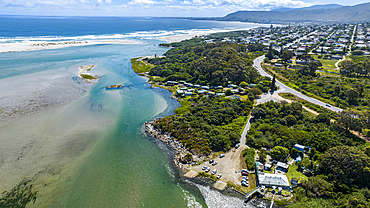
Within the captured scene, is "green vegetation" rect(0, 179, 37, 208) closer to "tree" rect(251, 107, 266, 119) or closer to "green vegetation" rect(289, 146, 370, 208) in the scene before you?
"green vegetation" rect(289, 146, 370, 208)

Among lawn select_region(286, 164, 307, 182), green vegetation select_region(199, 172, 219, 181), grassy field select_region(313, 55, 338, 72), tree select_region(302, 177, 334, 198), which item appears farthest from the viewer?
grassy field select_region(313, 55, 338, 72)

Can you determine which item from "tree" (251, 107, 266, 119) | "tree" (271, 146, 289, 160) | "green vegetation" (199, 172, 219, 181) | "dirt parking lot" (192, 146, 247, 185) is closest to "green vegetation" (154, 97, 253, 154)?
"dirt parking lot" (192, 146, 247, 185)

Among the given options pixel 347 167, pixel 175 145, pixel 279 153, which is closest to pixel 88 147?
pixel 175 145

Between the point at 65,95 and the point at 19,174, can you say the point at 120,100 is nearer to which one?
the point at 65,95

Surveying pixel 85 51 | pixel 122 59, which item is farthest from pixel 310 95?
pixel 85 51

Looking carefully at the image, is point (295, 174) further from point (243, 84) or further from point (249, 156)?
point (243, 84)

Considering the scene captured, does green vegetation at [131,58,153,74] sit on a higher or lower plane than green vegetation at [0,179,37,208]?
higher
